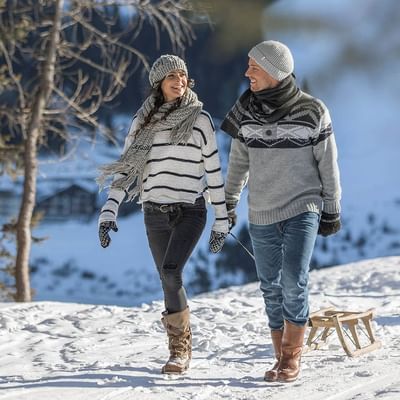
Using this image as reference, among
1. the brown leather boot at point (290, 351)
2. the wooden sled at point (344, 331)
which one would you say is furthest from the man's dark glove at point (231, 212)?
the wooden sled at point (344, 331)

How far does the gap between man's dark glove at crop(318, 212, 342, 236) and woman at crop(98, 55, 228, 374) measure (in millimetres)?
488

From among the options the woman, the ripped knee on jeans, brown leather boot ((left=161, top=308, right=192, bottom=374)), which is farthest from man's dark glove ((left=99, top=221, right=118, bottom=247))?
brown leather boot ((left=161, top=308, right=192, bottom=374))

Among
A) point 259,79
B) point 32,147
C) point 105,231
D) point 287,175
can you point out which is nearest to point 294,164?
point 287,175

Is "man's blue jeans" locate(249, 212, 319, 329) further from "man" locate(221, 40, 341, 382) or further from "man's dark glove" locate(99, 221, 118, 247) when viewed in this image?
"man's dark glove" locate(99, 221, 118, 247)

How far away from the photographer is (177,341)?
180 inches

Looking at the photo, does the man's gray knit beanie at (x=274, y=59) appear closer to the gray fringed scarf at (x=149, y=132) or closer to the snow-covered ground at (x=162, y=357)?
the gray fringed scarf at (x=149, y=132)

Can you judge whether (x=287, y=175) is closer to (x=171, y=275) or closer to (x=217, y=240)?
(x=217, y=240)

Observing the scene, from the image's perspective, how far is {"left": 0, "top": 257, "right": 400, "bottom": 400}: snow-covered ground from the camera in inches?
166

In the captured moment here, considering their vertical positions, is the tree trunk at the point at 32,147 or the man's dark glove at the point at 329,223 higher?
the tree trunk at the point at 32,147

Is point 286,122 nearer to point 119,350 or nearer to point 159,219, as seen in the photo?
point 159,219

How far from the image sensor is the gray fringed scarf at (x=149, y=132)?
14.5 ft

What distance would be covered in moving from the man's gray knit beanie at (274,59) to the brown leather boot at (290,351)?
48.2 inches

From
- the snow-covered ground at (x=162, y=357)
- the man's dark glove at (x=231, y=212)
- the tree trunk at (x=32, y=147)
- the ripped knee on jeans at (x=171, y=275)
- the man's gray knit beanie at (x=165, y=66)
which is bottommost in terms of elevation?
the snow-covered ground at (x=162, y=357)

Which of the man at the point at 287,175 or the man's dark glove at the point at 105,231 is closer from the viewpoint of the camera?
the man at the point at 287,175
